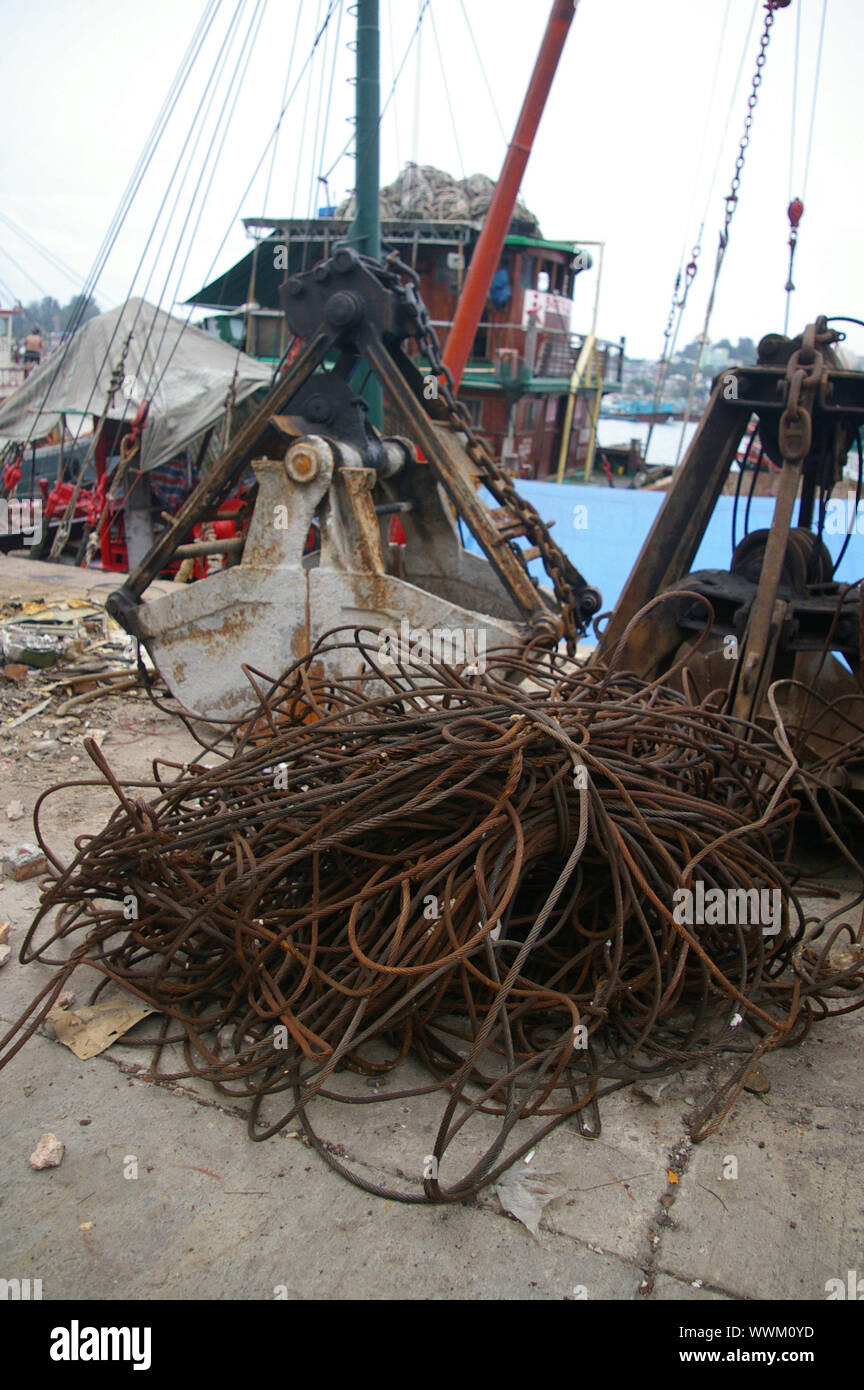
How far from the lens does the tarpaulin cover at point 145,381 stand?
12.8 meters

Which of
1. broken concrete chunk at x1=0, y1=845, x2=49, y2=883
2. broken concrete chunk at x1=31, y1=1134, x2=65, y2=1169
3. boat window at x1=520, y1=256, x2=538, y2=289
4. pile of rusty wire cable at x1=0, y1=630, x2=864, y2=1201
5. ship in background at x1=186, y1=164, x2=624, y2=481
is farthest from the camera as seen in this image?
boat window at x1=520, y1=256, x2=538, y2=289

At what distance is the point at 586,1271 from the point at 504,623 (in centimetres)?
337

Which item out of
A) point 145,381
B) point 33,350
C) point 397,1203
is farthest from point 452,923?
point 33,350

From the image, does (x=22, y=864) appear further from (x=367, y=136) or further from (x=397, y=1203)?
(x=367, y=136)

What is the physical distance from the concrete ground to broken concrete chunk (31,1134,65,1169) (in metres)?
0.02

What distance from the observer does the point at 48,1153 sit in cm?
223

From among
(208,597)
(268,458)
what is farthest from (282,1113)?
(268,458)

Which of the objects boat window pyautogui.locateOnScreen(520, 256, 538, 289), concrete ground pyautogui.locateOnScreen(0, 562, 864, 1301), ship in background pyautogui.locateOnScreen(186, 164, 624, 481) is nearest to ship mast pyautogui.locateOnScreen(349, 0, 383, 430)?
concrete ground pyautogui.locateOnScreen(0, 562, 864, 1301)

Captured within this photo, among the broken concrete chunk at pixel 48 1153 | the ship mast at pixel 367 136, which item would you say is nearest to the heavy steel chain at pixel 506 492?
the ship mast at pixel 367 136

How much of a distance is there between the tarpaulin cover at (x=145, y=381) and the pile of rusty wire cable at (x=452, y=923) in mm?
10709

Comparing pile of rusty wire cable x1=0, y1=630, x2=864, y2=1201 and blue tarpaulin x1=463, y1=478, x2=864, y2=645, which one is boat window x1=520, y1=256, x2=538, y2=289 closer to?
blue tarpaulin x1=463, y1=478, x2=864, y2=645

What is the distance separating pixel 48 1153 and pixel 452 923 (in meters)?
1.11

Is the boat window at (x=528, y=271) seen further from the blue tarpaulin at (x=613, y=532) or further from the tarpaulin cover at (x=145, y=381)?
the blue tarpaulin at (x=613, y=532)

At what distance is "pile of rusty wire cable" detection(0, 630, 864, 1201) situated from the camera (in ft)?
8.07
